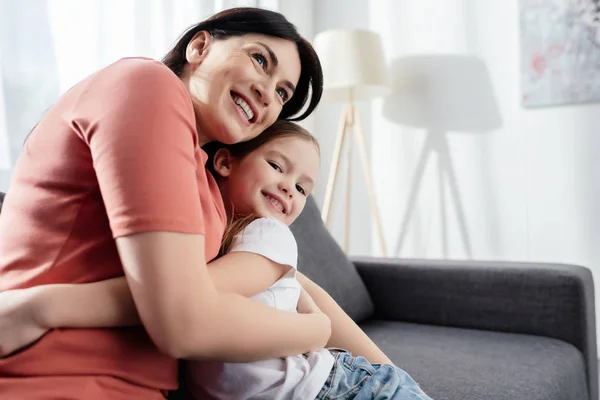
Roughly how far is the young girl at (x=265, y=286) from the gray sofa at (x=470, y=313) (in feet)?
1.74

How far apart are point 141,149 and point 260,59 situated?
37 centimetres

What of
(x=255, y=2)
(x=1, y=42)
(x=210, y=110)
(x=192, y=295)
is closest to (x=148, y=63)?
(x=210, y=110)

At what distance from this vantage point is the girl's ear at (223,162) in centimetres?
114

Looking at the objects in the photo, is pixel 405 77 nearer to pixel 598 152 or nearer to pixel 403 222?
pixel 403 222

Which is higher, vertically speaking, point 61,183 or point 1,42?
point 1,42

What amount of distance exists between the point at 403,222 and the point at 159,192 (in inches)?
112

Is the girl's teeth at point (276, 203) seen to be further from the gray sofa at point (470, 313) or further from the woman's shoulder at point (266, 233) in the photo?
the gray sofa at point (470, 313)

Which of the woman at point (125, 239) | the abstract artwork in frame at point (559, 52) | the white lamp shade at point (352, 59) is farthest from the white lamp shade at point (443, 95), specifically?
the woman at point (125, 239)

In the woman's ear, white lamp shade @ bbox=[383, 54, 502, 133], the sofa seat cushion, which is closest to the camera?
the woman's ear

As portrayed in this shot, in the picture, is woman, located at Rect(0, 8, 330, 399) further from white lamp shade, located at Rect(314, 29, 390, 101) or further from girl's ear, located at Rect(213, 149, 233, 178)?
white lamp shade, located at Rect(314, 29, 390, 101)

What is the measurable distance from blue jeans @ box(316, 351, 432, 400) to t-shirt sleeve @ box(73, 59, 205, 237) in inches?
14.3

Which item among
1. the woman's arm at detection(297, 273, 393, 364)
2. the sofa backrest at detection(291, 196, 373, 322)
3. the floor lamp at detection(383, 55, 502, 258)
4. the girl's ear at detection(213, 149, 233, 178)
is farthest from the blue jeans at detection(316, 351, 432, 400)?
the floor lamp at detection(383, 55, 502, 258)

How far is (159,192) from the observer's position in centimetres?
69

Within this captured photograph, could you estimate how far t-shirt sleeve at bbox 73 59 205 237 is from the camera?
69 centimetres
